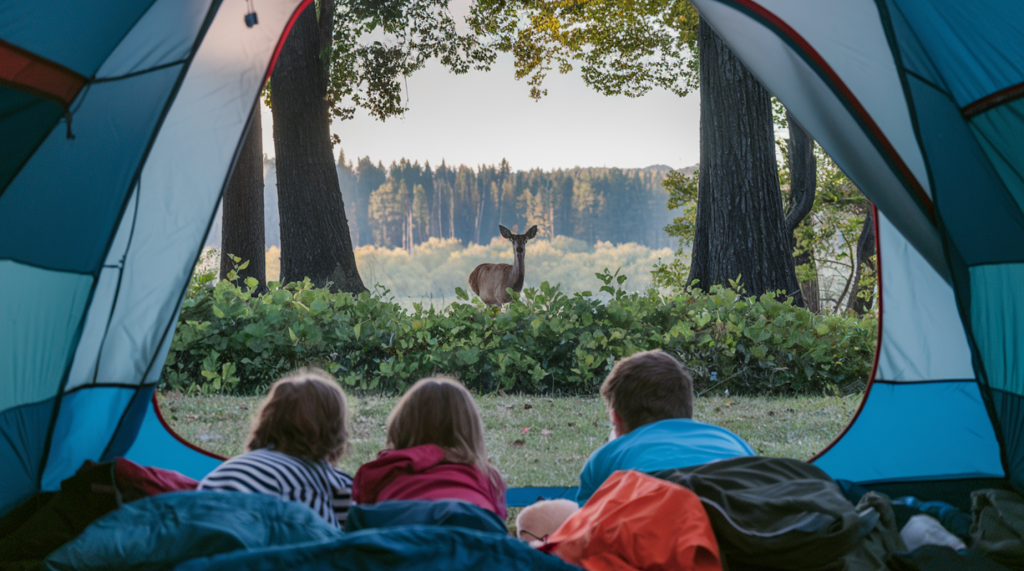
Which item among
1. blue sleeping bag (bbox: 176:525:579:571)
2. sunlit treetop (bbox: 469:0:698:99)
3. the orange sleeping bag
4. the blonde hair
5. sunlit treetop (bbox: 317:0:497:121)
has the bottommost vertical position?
the orange sleeping bag

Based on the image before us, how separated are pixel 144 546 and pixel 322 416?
756 millimetres

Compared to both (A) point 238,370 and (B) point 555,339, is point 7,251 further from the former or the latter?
(B) point 555,339

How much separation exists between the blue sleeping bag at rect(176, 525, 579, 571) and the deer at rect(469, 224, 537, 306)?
26.5ft

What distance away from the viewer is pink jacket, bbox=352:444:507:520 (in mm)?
2148

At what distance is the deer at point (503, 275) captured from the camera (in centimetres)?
Result: 984

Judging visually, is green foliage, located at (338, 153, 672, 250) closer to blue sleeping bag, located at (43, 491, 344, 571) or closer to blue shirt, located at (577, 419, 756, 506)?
blue shirt, located at (577, 419, 756, 506)

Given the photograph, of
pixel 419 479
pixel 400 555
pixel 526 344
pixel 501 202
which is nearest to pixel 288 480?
pixel 419 479

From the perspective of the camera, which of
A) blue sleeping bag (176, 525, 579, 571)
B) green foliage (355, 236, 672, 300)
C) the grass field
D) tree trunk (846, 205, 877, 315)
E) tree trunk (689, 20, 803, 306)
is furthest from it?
green foliage (355, 236, 672, 300)

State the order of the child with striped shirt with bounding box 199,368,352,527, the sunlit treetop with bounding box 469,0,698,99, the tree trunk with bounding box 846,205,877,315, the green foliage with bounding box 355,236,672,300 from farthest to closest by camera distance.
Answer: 1. the green foliage with bounding box 355,236,672,300
2. the tree trunk with bounding box 846,205,877,315
3. the sunlit treetop with bounding box 469,0,698,99
4. the child with striped shirt with bounding box 199,368,352,527

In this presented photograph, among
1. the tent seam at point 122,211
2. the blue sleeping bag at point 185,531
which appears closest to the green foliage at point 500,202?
the tent seam at point 122,211

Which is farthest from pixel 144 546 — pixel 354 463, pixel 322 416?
pixel 354 463

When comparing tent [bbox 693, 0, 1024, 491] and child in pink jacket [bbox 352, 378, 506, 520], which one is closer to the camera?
child in pink jacket [bbox 352, 378, 506, 520]

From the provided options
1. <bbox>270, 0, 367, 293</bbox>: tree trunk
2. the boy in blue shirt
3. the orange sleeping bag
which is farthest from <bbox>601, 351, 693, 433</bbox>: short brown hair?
<bbox>270, 0, 367, 293</bbox>: tree trunk

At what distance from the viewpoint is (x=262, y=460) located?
2240 millimetres
